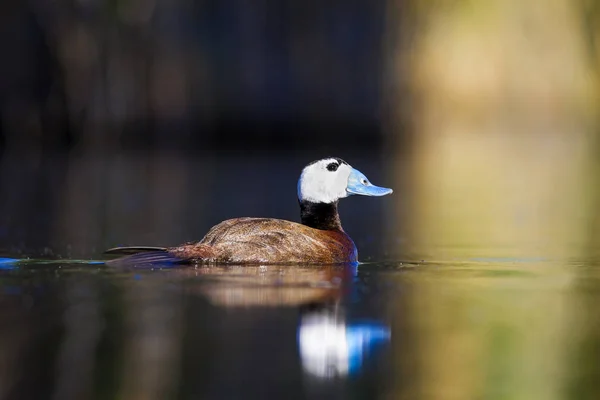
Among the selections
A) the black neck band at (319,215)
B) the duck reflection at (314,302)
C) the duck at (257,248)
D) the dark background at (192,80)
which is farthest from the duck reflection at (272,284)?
the dark background at (192,80)

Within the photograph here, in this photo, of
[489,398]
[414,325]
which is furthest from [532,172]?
[489,398]

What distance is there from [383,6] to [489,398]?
2564 cm

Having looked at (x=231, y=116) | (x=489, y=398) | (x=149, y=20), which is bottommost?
(x=489, y=398)

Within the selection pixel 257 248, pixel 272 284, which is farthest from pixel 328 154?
pixel 272 284

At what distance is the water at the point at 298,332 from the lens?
5.56 metres

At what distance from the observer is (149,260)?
9.25 metres

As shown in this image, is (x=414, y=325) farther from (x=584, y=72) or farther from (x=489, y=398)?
(x=584, y=72)

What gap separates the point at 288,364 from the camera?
5953mm

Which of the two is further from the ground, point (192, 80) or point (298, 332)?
point (192, 80)

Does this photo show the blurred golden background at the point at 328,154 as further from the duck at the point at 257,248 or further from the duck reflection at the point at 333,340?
the duck at the point at 257,248

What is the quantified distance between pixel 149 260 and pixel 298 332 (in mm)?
2723

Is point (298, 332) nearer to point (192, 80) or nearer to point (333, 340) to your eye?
point (333, 340)

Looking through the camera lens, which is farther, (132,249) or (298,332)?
(132,249)

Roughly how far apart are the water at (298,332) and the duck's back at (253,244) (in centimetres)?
16
